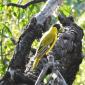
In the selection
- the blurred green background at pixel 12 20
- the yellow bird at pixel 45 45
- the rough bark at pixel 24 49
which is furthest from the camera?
the blurred green background at pixel 12 20

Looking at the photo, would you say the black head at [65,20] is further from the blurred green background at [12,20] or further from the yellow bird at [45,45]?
the yellow bird at [45,45]

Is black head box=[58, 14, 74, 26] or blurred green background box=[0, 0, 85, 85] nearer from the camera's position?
black head box=[58, 14, 74, 26]

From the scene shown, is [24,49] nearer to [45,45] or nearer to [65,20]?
[45,45]

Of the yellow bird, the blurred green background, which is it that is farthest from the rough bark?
the blurred green background

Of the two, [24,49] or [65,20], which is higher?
[65,20]

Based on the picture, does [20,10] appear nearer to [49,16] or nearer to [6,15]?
[6,15]

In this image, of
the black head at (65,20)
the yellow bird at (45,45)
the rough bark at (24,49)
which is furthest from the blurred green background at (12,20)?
the yellow bird at (45,45)

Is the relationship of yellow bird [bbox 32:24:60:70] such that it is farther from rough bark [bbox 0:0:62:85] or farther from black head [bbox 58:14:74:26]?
black head [bbox 58:14:74:26]

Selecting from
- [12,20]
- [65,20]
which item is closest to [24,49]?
[65,20]

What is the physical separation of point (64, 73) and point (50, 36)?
1.76ft

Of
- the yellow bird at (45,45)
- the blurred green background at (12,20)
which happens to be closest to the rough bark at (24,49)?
the yellow bird at (45,45)

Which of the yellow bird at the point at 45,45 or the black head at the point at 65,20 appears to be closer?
the yellow bird at the point at 45,45

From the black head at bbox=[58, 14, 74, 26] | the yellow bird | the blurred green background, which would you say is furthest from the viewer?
the blurred green background

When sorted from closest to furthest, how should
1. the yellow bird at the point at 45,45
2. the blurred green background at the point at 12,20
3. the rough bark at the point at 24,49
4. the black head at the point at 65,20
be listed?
the yellow bird at the point at 45,45 → the rough bark at the point at 24,49 → the black head at the point at 65,20 → the blurred green background at the point at 12,20
